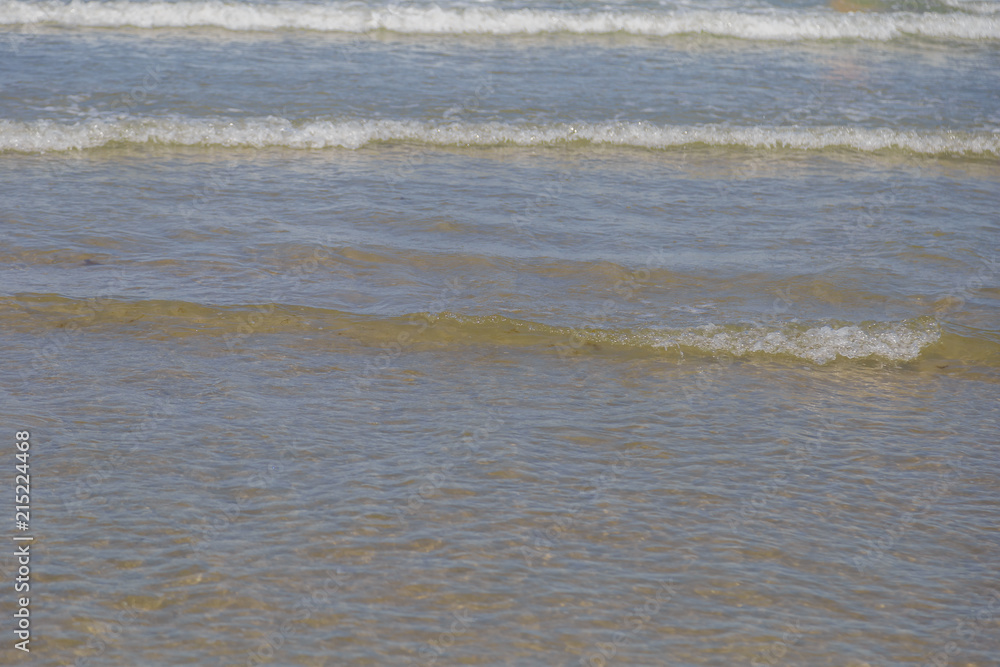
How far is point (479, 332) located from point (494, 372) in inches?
17.2

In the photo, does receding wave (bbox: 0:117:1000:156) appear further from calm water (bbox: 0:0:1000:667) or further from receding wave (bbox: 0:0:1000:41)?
receding wave (bbox: 0:0:1000:41)

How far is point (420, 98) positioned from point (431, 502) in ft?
21.2

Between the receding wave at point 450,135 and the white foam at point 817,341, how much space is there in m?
3.84

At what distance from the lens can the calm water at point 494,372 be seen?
9.39 ft

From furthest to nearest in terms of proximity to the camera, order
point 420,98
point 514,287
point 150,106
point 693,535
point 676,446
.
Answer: point 420,98 < point 150,106 < point 514,287 < point 676,446 < point 693,535

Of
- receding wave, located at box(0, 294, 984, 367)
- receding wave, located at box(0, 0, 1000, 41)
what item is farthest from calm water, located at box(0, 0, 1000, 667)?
receding wave, located at box(0, 0, 1000, 41)

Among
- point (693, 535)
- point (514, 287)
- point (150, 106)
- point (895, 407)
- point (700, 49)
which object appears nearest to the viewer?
point (693, 535)

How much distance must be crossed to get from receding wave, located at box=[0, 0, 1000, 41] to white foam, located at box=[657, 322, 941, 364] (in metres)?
8.16

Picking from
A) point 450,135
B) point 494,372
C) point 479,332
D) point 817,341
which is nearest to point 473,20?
point 450,135

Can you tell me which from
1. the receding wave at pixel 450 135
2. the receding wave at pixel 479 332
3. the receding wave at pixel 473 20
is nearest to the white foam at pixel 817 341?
the receding wave at pixel 479 332

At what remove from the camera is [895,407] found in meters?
4.25

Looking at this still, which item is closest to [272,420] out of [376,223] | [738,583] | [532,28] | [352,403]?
[352,403]

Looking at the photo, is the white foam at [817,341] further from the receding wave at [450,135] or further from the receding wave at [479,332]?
the receding wave at [450,135]

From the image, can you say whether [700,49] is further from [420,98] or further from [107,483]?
[107,483]
